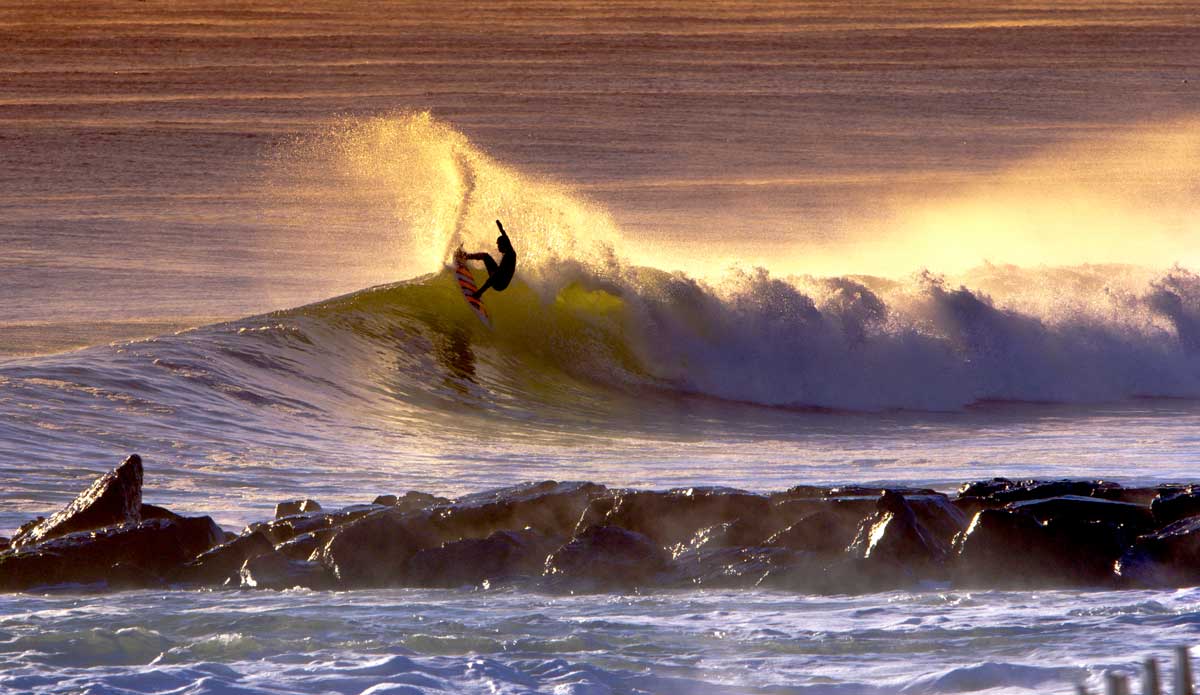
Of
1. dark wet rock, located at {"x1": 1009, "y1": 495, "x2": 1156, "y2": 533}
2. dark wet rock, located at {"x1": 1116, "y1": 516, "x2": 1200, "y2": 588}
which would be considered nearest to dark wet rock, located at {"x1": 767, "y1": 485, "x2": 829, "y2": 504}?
dark wet rock, located at {"x1": 1009, "y1": 495, "x2": 1156, "y2": 533}

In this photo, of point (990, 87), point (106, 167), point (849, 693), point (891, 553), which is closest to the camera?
point (849, 693)

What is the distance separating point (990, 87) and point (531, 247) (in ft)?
164

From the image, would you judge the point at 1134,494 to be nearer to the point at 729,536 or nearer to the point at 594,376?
the point at 729,536

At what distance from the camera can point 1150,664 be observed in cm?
343

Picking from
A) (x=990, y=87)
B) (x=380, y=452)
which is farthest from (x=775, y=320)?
(x=990, y=87)

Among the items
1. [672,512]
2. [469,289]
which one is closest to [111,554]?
[672,512]

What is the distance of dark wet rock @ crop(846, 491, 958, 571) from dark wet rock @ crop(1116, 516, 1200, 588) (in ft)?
2.90

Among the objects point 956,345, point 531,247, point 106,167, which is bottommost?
point 956,345

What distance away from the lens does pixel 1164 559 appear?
8172 mm

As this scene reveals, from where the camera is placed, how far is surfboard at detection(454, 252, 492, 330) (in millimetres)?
18453

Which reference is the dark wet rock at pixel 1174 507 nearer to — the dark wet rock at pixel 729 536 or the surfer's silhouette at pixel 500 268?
the dark wet rock at pixel 729 536

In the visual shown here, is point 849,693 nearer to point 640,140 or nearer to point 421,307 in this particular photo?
point 421,307

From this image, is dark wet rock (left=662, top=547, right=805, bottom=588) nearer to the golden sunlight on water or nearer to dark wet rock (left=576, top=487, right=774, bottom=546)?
dark wet rock (left=576, top=487, right=774, bottom=546)

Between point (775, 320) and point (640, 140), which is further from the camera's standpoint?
point (640, 140)
